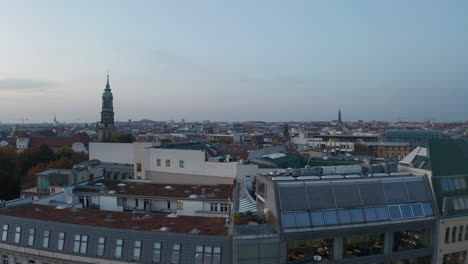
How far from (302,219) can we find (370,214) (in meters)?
5.57

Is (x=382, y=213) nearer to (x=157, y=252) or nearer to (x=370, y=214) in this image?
(x=370, y=214)

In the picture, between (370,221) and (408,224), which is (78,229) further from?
(408,224)

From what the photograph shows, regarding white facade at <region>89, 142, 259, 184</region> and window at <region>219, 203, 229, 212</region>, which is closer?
window at <region>219, 203, 229, 212</region>

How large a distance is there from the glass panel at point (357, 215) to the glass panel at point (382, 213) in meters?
1.39

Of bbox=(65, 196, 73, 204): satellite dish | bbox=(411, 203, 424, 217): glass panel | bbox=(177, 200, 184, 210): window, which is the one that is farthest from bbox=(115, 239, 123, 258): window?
bbox=(411, 203, 424, 217): glass panel

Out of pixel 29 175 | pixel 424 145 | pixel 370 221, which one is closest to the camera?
pixel 370 221

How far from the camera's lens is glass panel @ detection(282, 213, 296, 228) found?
24375 millimetres

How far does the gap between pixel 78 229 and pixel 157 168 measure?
33279 mm

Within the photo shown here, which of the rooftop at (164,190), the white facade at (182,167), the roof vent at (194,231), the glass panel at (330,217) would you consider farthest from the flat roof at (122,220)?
the white facade at (182,167)

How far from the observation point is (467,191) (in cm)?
3023

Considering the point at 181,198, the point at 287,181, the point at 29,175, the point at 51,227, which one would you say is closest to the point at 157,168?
the point at 181,198

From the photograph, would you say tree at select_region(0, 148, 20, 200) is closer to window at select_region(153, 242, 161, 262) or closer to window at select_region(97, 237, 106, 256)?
window at select_region(97, 237, 106, 256)

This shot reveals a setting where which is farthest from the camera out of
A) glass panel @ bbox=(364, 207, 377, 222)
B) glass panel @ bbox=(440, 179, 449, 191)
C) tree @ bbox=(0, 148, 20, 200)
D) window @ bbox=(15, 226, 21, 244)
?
tree @ bbox=(0, 148, 20, 200)

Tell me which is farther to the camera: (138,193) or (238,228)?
(138,193)
